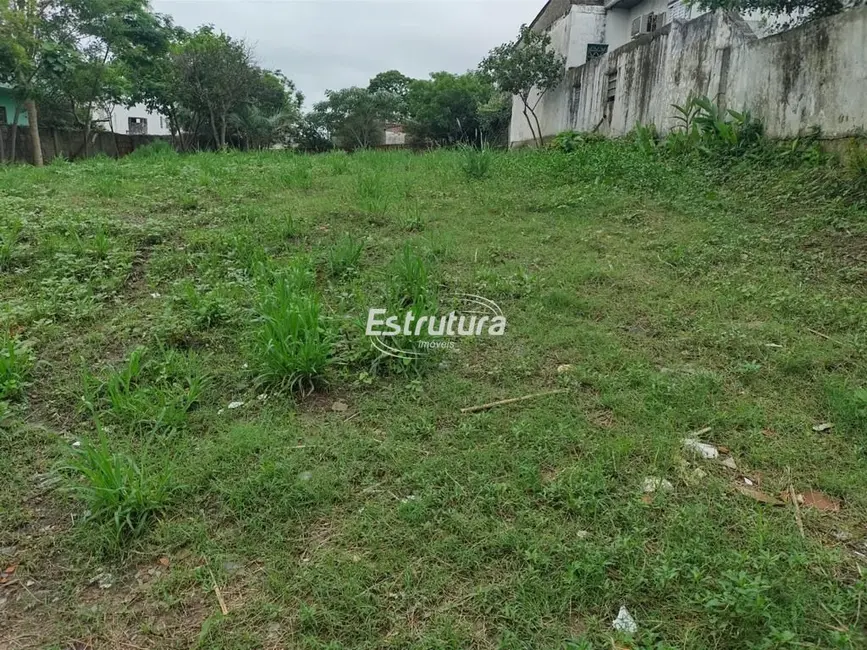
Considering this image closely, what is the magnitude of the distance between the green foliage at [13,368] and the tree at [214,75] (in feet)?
47.6

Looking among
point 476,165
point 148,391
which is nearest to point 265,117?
point 476,165

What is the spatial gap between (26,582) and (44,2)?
1403 cm

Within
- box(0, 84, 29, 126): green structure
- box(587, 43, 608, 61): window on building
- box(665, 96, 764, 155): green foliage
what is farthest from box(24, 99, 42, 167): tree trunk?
box(665, 96, 764, 155): green foliage

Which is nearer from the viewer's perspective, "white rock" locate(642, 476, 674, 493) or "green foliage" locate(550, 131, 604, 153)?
"white rock" locate(642, 476, 674, 493)

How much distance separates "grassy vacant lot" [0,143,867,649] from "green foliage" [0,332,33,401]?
0.03m

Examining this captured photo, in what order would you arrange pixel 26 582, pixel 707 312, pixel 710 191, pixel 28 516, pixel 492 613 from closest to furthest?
pixel 492 613, pixel 26 582, pixel 28 516, pixel 707 312, pixel 710 191

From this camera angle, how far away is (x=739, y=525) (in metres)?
1.48

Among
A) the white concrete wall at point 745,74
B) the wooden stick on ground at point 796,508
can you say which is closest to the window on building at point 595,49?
the white concrete wall at point 745,74

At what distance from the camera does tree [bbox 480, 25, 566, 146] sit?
36.4 feet

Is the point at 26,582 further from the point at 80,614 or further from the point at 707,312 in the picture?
the point at 707,312

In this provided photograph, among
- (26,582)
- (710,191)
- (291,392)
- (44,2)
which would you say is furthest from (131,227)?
(44,2)

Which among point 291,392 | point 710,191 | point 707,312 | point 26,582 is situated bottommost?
point 26,582

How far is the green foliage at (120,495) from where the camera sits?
5.07ft

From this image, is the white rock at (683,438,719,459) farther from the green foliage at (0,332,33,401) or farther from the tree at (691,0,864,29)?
the tree at (691,0,864,29)
